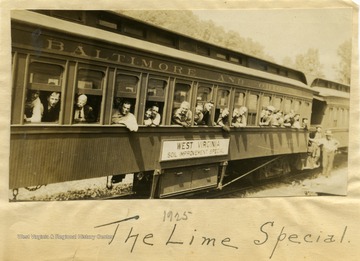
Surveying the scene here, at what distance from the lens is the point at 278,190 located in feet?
3.51

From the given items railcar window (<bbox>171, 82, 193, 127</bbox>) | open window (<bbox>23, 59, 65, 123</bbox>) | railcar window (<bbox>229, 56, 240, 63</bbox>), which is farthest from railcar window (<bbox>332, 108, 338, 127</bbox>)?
open window (<bbox>23, 59, 65, 123</bbox>)

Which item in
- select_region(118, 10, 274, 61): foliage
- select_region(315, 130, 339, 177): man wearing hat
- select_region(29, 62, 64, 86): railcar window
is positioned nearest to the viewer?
select_region(29, 62, 64, 86): railcar window

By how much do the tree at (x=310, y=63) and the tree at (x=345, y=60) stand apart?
58 mm

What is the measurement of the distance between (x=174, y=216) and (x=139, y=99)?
1.23ft

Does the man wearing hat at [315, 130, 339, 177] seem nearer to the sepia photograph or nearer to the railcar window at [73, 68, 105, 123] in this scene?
the sepia photograph

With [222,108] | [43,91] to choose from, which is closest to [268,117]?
[222,108]

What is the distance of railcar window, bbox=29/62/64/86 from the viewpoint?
864 millimetres

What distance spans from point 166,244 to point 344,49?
0.84m

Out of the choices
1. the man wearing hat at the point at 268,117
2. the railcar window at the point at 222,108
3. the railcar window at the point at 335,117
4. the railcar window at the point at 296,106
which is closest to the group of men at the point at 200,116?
the railcar window at the point at 222,108

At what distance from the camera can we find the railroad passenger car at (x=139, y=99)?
34.9 inches

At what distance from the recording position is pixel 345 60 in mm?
1045

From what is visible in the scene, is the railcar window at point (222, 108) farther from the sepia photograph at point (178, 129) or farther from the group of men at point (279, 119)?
the group of men at point (279, 119)

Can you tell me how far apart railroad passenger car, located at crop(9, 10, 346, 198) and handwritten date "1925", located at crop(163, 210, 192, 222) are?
0.06 m

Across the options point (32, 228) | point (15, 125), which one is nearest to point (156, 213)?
point (32, 228)
